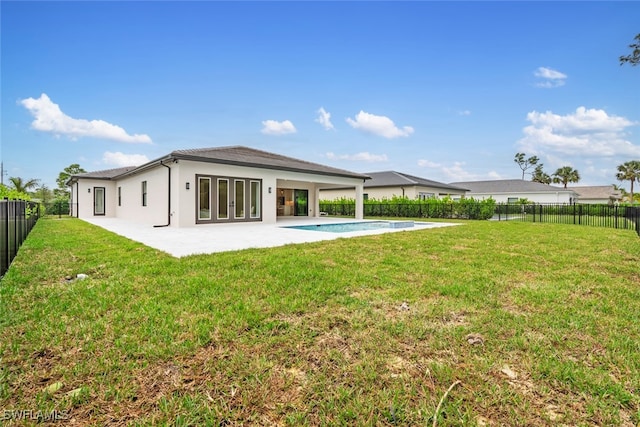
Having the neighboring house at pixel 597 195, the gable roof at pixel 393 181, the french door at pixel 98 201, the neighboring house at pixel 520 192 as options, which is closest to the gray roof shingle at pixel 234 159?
the french door at pixel 98 201

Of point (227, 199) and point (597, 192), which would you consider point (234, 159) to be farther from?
point (597, 192)

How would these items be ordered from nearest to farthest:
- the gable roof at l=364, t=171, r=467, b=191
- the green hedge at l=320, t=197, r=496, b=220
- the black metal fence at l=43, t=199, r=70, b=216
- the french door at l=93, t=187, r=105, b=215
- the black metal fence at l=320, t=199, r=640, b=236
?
1. the black metal fence at l=320, t=199, r=640, b=236
2. the green hedge at l=320, t=197, r=496, b=220
3. the french door at l=93, t=187, r=105, b=215
4. the black metal fence at l=43, t=199, r=70, b=216
5. the gable roof at l=364, t=171, r=467, b=191

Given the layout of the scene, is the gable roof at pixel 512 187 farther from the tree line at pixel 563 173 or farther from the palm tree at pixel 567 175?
the tree line at pixel 563 173

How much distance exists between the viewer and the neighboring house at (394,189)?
27.9 metres

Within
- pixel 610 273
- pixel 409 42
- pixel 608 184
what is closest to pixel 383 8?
pixel 409 42

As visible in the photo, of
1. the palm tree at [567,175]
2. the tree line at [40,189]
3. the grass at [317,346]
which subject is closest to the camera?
the grass at [317,346]

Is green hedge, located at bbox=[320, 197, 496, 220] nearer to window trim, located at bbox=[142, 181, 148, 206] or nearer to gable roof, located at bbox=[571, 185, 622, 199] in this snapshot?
window trim, located at bbox=[142, 181, 148, 206]

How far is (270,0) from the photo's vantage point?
12.6m

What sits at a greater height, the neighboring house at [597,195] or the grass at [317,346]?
the neighboring house at [597,195]

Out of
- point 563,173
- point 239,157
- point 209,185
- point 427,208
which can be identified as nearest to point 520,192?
point 427,208

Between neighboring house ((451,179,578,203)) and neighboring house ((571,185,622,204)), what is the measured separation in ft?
31.1

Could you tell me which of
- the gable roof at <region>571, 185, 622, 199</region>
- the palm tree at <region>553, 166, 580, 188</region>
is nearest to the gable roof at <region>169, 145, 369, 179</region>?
the gable roof at <region>571, 185, 622, 199</region>

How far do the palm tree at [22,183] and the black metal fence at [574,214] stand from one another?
113 feet

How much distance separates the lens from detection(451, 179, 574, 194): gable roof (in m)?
37.0
